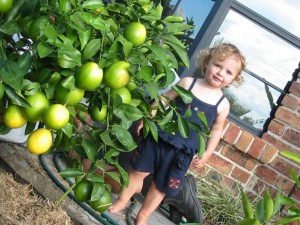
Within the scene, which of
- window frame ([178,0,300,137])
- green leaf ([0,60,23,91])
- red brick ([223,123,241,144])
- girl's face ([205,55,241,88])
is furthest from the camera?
window frame ([178,0,300,137])

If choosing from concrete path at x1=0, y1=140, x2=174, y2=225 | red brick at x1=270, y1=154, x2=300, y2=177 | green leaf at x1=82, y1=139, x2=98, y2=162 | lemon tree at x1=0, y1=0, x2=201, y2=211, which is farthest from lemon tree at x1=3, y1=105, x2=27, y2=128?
red brick at x1=270, y1=154, x2=300, y2=177

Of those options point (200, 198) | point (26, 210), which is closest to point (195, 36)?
point (200, 198)

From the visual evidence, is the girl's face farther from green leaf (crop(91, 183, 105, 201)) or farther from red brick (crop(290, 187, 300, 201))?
green leaf (crop(91, 183, 105, 201))

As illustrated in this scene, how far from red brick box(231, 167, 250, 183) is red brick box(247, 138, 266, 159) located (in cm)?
12

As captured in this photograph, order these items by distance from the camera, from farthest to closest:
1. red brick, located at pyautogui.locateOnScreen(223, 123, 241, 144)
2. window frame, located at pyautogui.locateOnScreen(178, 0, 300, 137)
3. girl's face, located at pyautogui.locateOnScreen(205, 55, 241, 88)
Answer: window frame, located at pyautogui.locateOnScreen(178, 0, 300, 137)
red brick, located at pyautogui.locateOnScreen(223, 123, 241, 144)
girl's face, located at pyautogui.locateOnScreen(205, 55, 241, 88)

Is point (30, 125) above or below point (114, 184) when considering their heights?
above

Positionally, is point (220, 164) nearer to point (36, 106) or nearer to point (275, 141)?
point (275, 141)

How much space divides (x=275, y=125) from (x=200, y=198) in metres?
0.62

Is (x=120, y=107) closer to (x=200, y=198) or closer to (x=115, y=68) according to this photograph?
(x=115, y=68)

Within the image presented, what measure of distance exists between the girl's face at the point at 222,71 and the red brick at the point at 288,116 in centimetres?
65

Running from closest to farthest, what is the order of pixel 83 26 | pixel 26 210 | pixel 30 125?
1. pixel 83 26
2. pixel 30 125
3. pixel 26 210

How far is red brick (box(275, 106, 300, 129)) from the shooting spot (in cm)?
244

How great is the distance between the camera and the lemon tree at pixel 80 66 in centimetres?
60

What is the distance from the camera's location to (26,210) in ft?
5.01
